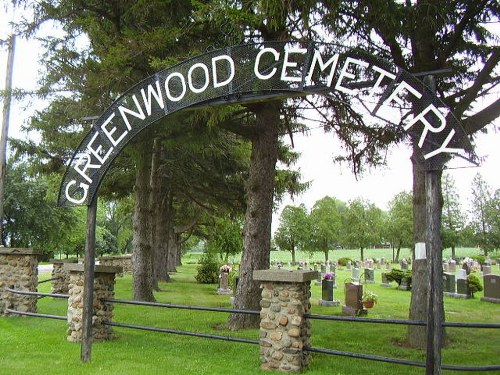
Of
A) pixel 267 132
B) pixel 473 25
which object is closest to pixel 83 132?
pixel 267 132

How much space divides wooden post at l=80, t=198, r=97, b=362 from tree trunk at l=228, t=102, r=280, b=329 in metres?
3.48

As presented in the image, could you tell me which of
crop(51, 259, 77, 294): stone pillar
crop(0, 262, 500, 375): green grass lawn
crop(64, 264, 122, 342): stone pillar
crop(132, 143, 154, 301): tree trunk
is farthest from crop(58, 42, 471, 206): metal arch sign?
crop(51, 259, 77, 294): stone pillar

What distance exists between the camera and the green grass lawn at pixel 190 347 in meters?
6.88

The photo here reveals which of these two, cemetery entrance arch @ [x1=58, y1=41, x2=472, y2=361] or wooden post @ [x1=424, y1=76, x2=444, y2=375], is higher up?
cemetery entrance arch @ [x1=58, y1=41, x2=472, y2=361]

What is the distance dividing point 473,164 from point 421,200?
13.3 ft

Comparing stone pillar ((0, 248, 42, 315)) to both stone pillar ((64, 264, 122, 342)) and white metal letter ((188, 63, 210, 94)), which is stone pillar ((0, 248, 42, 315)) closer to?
stone pillar ((64, 264, 122, 342))

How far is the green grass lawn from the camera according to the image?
688 cm

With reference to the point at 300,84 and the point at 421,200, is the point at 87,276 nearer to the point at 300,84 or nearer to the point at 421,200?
the point at 300,84

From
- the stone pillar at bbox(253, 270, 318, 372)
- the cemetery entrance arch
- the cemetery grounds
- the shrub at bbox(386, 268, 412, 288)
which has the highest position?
the cemetery entrance arch

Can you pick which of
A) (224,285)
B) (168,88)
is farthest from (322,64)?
(224,285)

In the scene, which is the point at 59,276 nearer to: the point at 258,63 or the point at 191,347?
the point at 191,347

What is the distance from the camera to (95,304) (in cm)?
845

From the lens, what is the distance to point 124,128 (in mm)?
7117

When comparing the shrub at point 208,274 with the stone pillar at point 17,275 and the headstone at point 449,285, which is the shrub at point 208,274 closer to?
the headstone at point 449,285
